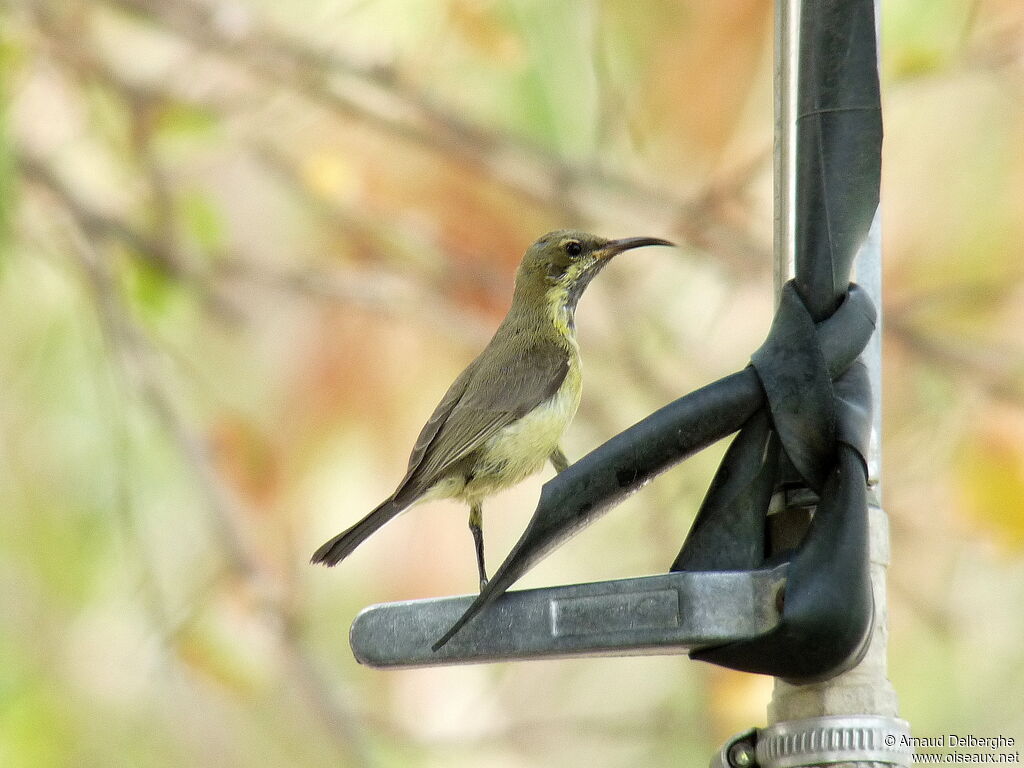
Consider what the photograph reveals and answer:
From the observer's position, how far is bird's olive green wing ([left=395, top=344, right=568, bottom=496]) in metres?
2.37

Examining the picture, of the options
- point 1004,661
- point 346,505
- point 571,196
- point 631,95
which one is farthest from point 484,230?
point 1004,661

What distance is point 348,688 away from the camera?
4.02 m

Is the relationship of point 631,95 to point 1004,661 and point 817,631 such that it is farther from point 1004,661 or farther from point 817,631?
point 817,631

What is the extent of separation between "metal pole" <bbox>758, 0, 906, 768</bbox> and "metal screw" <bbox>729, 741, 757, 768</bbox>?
13 mm

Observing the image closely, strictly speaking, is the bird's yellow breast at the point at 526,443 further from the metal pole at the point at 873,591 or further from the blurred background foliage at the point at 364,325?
the blurred background foliage at the point at 364,325

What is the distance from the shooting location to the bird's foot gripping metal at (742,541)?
113 centimetres

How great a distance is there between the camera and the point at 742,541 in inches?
49.2

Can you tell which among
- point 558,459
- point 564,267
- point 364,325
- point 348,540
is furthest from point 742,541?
point 364,325

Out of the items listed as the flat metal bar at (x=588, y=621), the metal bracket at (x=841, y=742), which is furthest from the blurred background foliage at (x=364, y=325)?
the metal bracket at (x=841, y=742)

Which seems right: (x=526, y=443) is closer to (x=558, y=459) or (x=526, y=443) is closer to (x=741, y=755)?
(x=558, y=459)

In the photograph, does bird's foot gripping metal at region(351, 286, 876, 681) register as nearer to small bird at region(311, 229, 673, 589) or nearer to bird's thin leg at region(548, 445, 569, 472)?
Answer: small bird at region(311, 229, 673, 589)

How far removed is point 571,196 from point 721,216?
1.52ft

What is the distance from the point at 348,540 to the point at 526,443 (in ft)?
1.51

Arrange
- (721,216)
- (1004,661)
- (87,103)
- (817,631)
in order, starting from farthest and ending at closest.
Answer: (87,103) < (721,216) < (1004,661) < (817,631)
